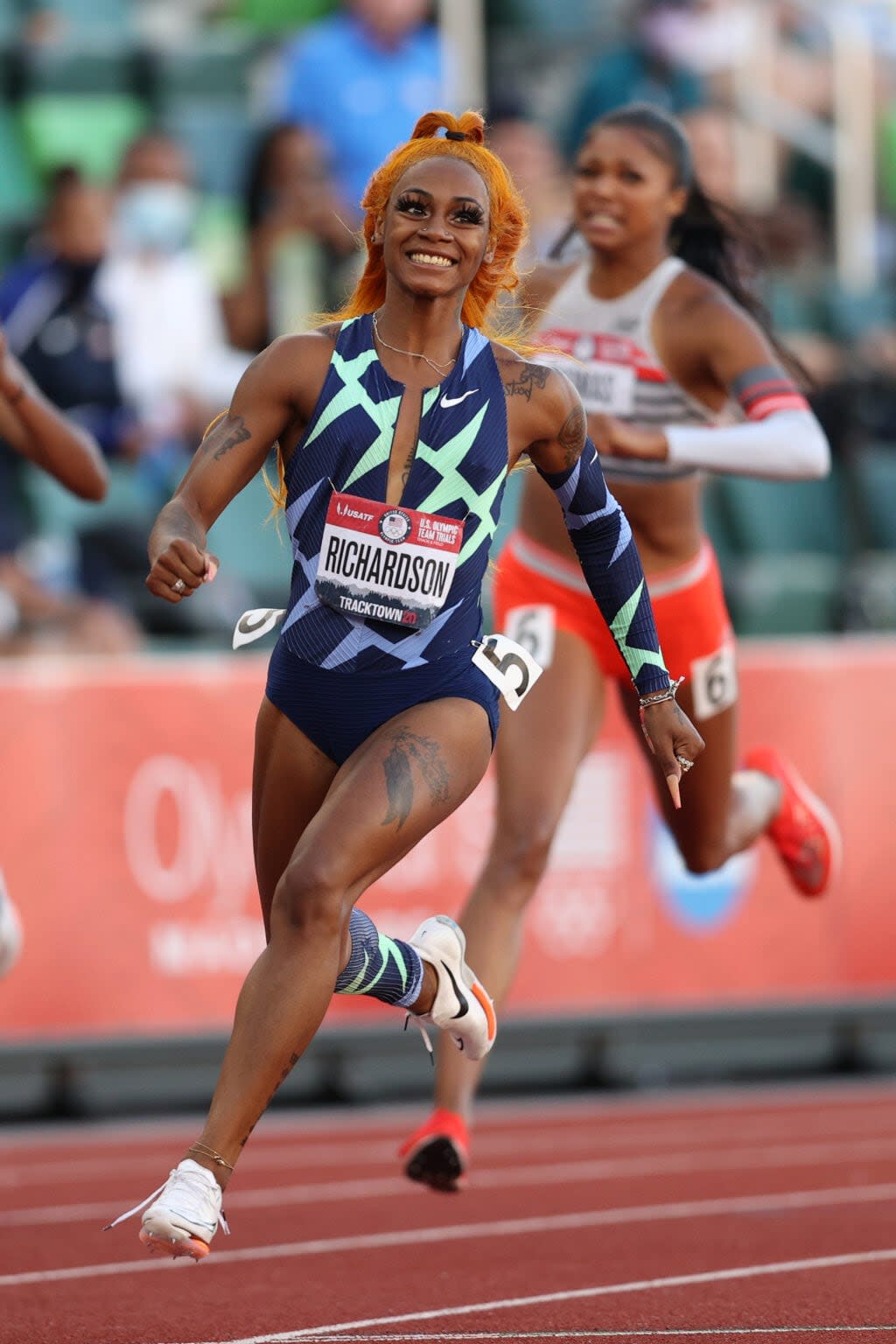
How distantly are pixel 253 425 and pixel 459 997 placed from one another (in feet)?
4.77

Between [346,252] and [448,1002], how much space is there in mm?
7541

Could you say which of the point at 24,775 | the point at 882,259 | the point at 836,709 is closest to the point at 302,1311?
the point at 24,775

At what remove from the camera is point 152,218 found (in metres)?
12.0

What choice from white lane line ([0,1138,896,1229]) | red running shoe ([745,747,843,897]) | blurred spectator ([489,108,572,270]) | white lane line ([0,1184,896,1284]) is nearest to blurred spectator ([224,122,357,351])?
blurred spectator ([489,108,572,270])

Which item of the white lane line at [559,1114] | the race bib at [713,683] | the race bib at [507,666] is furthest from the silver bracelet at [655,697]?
the white lane line at [559,1114]

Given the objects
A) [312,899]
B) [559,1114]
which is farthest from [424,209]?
[559,1114]

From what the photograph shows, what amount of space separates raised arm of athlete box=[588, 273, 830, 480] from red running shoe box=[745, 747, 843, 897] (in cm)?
164

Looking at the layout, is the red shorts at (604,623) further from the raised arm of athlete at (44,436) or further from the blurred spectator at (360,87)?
the blurred spectator at (360,87)

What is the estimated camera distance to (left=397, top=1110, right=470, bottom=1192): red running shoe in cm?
636

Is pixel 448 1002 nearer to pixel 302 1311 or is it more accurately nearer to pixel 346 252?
pixel 302 1311

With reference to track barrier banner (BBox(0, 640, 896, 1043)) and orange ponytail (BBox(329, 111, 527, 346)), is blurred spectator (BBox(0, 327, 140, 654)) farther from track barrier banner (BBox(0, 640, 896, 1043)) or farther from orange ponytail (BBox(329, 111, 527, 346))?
orange ponytail (BBox(329, 111, 527, 346))

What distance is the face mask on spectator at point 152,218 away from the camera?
12000mm

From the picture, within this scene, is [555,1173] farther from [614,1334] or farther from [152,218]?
[152,218]

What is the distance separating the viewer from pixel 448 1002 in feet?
18.8
